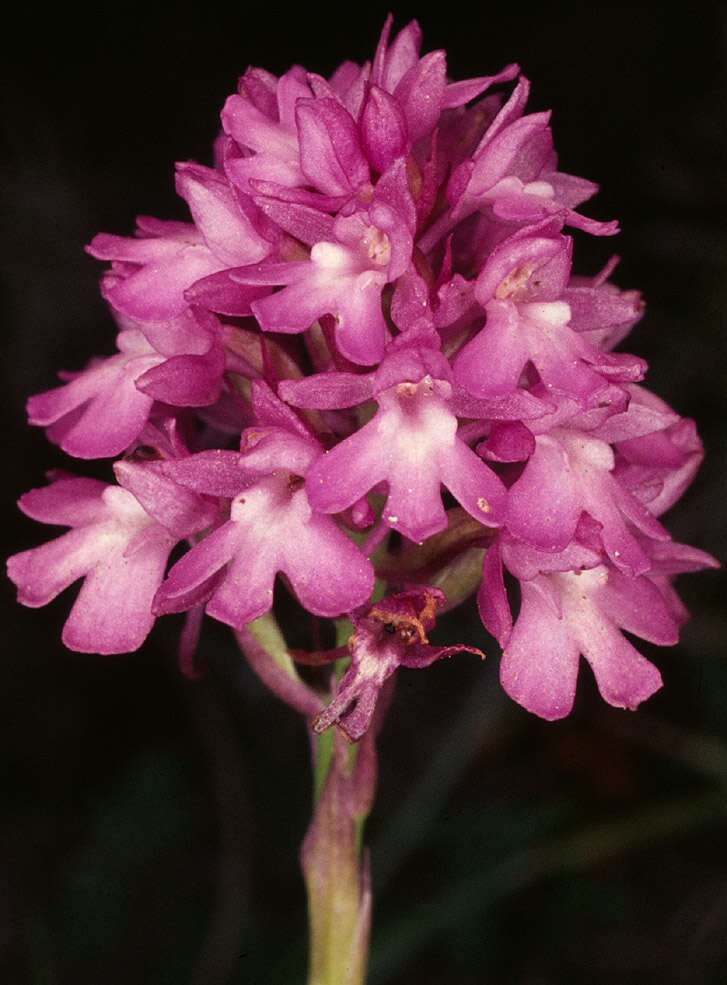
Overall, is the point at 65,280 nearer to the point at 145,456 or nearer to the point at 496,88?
the point at 496,88

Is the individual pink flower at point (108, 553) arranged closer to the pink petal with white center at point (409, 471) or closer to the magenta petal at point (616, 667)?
the pink petal with white center at point (409, 471)

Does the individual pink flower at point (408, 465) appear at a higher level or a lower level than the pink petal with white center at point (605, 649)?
higher

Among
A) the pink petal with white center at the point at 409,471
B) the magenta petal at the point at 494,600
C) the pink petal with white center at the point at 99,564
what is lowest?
the magenta petal at the point at 494,600

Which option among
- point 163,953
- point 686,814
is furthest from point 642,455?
point 163,953

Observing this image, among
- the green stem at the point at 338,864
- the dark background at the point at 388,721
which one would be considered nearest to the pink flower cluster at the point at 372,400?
the green stem at the point at 338,864

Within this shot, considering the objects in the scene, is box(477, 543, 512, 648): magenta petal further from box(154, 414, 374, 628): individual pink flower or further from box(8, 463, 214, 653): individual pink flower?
box(8, 463, 214, 653): individual pink flower

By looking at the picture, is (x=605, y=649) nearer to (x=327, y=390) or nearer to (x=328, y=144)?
(x=327, y=390)

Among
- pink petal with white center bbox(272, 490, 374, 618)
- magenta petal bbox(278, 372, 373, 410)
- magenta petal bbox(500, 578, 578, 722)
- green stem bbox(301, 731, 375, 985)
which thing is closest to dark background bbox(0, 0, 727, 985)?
green stem bbox(301, 731, 375, 985)
